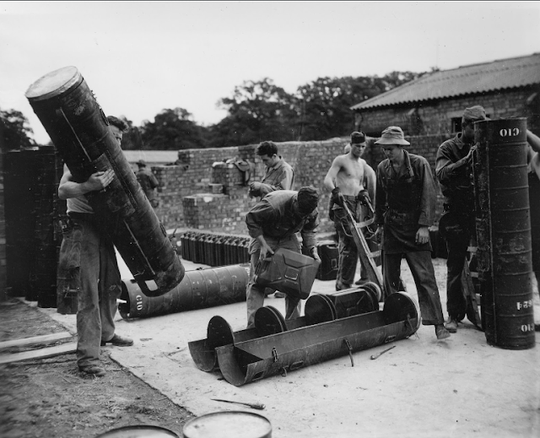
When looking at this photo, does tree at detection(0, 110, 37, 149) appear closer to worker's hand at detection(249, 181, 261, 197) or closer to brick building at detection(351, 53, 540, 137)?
worker's hand at detection(249, 181, 261, 197)

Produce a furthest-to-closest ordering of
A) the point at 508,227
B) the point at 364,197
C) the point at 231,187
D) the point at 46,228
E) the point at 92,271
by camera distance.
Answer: the point at 231,187 → the point at 364,197 → the point at 46,228 → the point at 508,227 → the point at 92,271

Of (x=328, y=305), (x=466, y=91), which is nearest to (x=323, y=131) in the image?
(x=466, y=91)

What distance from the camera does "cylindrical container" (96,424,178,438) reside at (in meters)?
2.90

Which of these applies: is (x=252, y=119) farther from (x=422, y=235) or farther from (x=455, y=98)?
(x=422, y=235)

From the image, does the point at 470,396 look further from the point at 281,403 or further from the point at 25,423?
the point at 25,423

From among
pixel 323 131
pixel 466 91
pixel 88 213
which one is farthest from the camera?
pixel 323 131

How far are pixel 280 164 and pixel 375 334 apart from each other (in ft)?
9.54

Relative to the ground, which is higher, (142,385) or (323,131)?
(323,131)

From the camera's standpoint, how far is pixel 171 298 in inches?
263

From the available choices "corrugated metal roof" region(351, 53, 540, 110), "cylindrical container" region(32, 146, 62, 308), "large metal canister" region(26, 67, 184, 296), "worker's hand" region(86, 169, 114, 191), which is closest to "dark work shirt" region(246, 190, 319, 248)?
"large metal canister" region(26, 67, 184, 296)

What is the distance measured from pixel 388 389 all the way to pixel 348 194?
3.94m

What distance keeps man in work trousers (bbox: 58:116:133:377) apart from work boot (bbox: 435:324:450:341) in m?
2.95

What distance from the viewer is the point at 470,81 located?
21.3m

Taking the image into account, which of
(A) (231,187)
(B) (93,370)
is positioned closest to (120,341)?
(B) (93,370)
